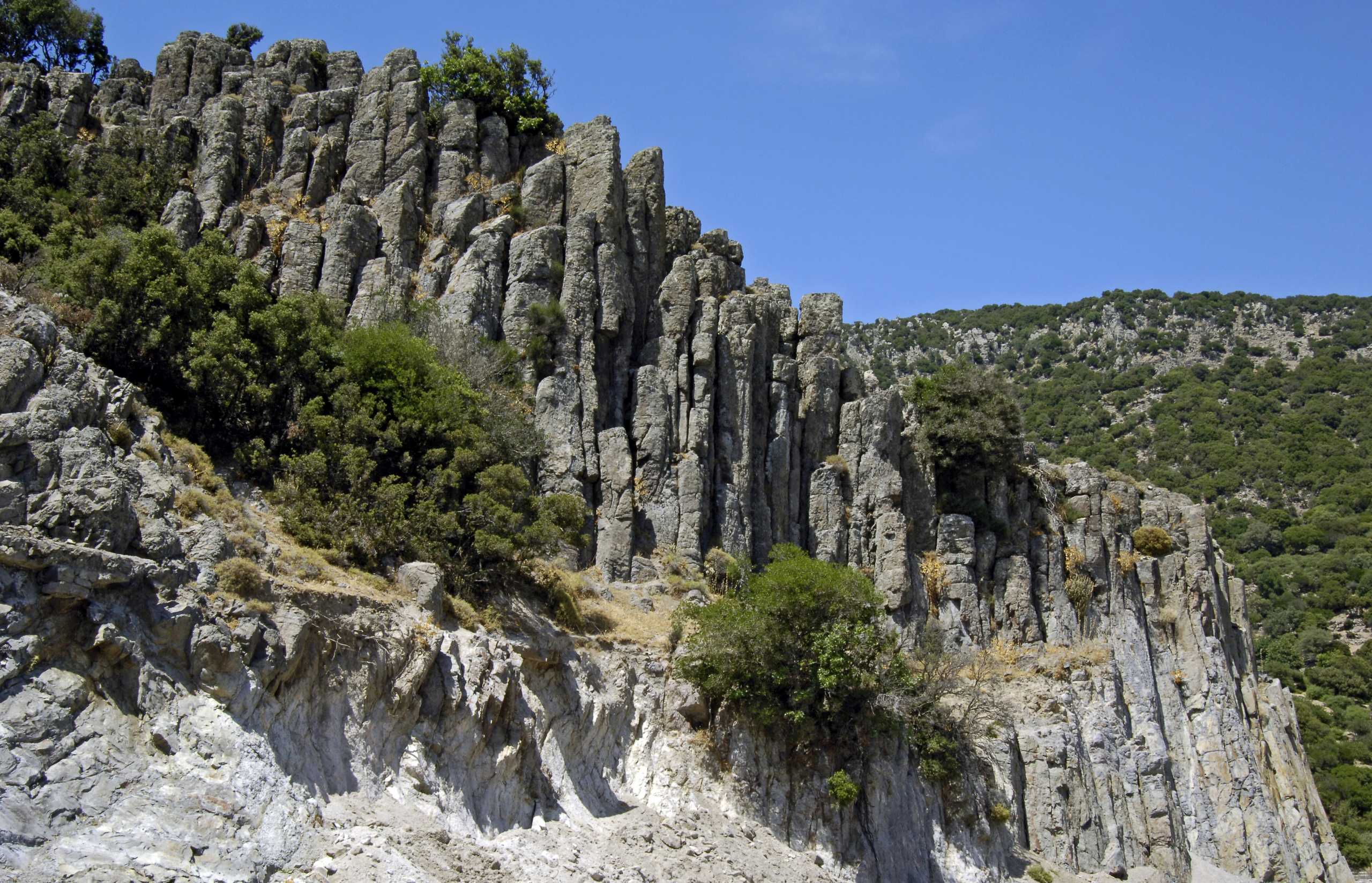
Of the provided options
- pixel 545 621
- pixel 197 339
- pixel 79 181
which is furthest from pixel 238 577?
pixel 79 181

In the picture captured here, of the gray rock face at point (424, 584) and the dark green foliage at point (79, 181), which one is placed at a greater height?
the dark green foliage at point (79, 181)

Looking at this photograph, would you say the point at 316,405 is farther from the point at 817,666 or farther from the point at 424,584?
the point at 817,666

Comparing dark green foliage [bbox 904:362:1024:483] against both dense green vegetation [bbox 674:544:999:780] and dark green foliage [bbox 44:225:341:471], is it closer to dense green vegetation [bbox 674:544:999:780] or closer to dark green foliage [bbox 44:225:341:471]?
dense green vegetation [bbox 674:544:999:780]

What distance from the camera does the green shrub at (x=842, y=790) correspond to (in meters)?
30.4

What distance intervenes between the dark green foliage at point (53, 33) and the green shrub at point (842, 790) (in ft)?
120

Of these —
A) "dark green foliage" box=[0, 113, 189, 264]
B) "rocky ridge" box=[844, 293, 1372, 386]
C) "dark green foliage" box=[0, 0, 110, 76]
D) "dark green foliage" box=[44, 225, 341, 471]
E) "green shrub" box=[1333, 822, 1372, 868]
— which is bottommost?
"green shrub" box=[1333, 822, 1372, 868]

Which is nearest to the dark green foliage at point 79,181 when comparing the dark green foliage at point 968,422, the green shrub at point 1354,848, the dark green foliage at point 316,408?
the dark green foliage at point 316,408

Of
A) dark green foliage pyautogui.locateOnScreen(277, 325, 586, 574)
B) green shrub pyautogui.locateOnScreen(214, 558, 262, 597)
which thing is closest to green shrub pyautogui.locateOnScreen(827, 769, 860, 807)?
dark green foliage pyautogui.locateOnScreen(277, 325, 586, 574)

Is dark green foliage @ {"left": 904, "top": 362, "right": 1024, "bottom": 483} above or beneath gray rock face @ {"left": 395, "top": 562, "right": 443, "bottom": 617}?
above

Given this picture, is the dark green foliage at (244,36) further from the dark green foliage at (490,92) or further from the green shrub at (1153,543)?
the green shrub at (1153,543)

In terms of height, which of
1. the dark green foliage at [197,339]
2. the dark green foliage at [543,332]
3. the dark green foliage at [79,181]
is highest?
the dark green foliage at [79,181]

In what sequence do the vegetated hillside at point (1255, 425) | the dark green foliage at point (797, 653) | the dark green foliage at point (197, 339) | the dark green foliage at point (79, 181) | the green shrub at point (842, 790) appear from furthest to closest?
the vegetated hillside at point (1255, 425) < the dark green foliage at point (79, 181) < the dark green foliage at point (797, 653) < the green shrub at point (842, 790) < the dark green foliage at point (197, 339)

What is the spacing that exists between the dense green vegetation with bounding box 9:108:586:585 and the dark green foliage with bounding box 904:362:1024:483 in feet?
44.9

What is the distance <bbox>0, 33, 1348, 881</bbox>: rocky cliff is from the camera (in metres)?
20.9
